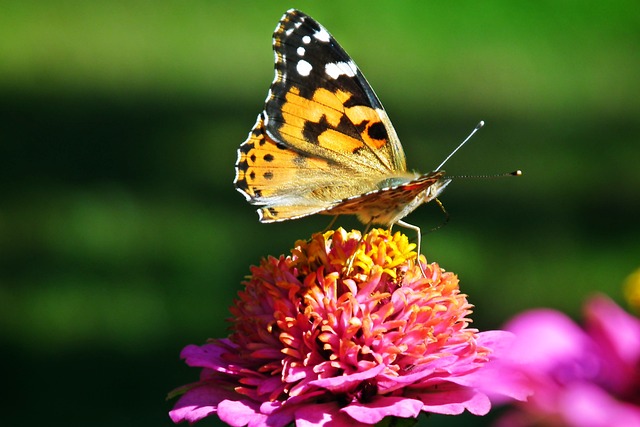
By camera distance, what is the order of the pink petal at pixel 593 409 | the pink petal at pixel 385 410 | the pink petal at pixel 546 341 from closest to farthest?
the pink petal at pixel 593 409, the pink petal at pixel 546 341, the pink petal at pixel 385 410

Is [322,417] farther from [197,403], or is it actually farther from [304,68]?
[304,68]

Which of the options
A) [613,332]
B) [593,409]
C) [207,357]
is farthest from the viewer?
[207,357]

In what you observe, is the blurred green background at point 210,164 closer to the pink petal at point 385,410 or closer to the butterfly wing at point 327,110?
the butterfly wing at point 327,110

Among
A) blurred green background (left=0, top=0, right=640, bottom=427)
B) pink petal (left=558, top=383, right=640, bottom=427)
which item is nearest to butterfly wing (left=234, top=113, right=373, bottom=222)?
pink petal (left=558, top=383, right=640, bottom=427)

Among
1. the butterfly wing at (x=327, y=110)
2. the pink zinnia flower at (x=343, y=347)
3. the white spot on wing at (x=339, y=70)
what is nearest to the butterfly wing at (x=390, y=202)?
the pink zinnia flower at (x=343, y=347)

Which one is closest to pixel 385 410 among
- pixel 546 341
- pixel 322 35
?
pixel 546 341

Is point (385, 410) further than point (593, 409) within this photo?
Yes
